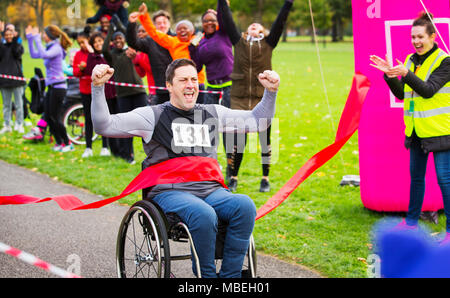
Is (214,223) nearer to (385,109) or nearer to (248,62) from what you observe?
(385,109)

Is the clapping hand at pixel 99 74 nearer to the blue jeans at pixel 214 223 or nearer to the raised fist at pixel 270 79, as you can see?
the blue jeans at pixel 214 223

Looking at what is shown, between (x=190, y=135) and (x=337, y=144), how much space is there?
4.28ft

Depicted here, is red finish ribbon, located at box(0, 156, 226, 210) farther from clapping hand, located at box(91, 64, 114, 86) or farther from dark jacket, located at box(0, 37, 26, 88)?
dark jacket, located at box(0, 37, 26, 88)

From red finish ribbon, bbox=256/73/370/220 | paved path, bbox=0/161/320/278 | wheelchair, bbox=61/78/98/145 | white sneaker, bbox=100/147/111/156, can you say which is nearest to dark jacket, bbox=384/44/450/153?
red finish ribbon, bbox=256/73/370/220

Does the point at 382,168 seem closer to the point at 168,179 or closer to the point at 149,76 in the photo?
the point at 168,179

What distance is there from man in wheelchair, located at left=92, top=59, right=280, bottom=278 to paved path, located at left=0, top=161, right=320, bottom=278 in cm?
88

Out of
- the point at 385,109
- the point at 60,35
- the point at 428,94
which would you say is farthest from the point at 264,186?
the point at 60,35

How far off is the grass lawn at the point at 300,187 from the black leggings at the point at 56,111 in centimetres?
36

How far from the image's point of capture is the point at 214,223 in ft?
11.5

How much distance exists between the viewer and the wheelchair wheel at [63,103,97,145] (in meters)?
9.94

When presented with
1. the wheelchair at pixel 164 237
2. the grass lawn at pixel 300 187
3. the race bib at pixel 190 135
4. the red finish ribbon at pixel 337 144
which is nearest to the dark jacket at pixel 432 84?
the red finish ribbon at pixel 337 144

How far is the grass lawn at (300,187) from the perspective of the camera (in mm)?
4875
